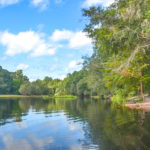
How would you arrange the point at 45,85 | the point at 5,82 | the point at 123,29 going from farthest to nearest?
the point at 5,82 → the point at 45,85 → the point at 123,29

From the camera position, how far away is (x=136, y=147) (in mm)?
7129

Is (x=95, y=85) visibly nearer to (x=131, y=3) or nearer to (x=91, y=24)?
(x=91, y=24)

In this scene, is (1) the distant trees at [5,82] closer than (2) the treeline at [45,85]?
No

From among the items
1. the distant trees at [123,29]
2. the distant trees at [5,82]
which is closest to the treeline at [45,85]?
the distant trees at [5,82]

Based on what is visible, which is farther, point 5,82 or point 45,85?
point 5,82

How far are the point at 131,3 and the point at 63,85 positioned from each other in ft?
246

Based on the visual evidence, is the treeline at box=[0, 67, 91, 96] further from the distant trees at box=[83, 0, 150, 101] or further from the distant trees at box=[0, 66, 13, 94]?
the distant trees at box=[83, 0, 150, 101]

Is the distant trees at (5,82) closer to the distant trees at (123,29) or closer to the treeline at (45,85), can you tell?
the treeline at (45,85)

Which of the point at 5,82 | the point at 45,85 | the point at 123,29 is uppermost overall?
the point at 5,82

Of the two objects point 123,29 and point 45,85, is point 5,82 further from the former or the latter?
point 123,29

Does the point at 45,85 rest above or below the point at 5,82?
below

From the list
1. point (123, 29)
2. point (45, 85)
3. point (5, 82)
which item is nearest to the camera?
point (123, 29)

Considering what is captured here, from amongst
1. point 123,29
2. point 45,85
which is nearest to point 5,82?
point 45,85

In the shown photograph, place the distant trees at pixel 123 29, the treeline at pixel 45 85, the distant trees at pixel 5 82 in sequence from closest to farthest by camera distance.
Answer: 1. the distant trees at pixel 123 29
2. the treeline at pixel 45 85
3. the distant trees at pixel 5 82
